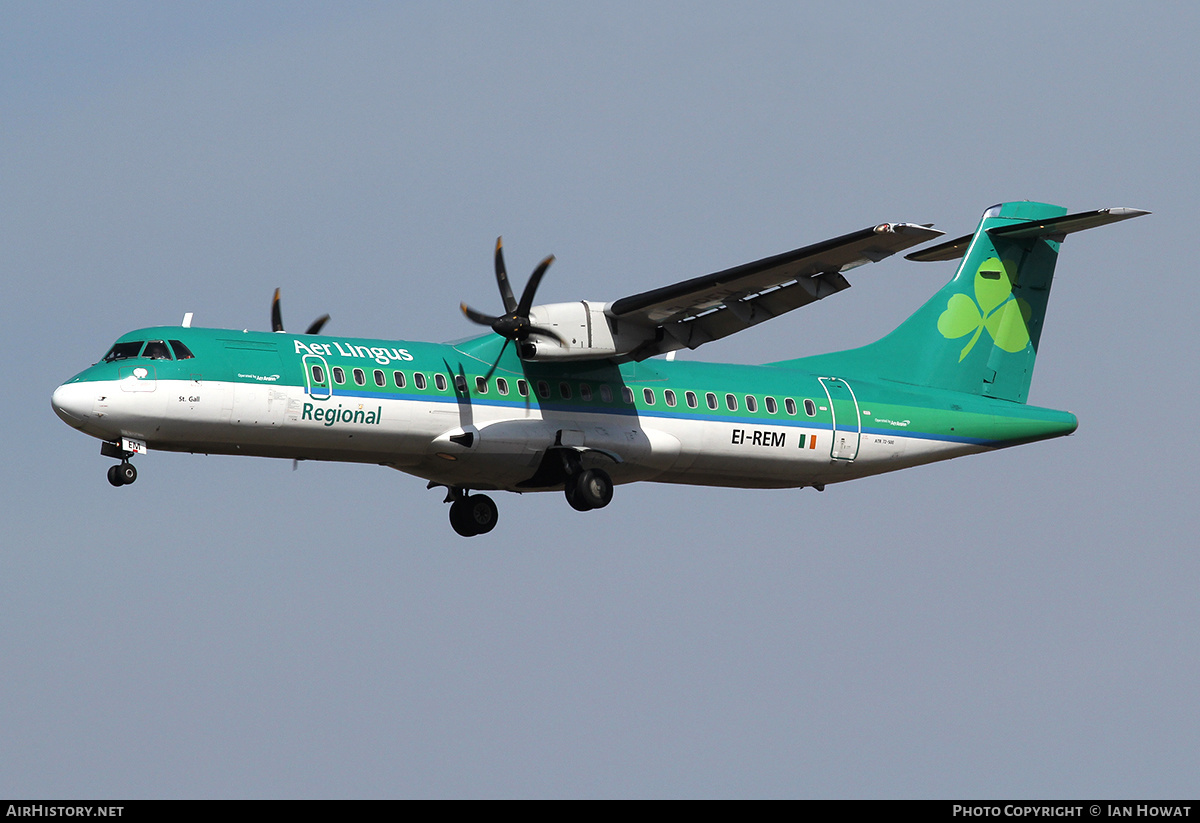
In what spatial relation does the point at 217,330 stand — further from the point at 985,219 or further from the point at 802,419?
the point at 985,219

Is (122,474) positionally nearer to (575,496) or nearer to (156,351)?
(156,351)

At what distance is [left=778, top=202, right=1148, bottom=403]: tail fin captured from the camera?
Result: 28781 millimetres

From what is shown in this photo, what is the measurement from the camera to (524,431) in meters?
24.8

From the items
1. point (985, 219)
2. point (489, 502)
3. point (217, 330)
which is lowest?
point (489, 502)

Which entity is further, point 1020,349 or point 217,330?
point 1020,349

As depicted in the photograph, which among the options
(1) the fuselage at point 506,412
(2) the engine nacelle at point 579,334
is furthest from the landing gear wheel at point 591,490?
(2) the engine nacelle at point 579,334

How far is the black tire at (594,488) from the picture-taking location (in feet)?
81.7

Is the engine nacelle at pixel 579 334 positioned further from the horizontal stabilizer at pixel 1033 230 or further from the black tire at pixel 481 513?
the horizontal stabilizer at pixel 1033 230

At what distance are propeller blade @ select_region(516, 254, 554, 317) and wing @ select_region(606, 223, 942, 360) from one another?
1.12 metres

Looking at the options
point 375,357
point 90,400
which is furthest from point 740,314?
point 90,400

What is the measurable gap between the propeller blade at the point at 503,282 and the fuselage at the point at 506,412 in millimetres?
545

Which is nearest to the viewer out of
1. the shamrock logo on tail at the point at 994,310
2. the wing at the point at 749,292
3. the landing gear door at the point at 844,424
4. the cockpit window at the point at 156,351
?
the cockpit window at the point at 156,351

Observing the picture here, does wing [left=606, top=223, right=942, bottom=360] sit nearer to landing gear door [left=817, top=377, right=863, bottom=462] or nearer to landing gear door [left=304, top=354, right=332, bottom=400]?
landing gear door [left=817, top=377, right=863, bottom=462]

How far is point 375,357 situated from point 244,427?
220cm
